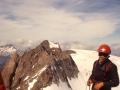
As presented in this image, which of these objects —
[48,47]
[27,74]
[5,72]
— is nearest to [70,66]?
[48,47]

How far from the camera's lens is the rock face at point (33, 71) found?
8256cm

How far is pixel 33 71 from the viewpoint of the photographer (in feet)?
305

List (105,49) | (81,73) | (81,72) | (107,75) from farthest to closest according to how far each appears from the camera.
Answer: (81,72)
(81,73)
(107,75)
(105,49)

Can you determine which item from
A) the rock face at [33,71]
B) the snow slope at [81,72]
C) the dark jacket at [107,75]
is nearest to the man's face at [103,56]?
the dark jacket at [107,75]

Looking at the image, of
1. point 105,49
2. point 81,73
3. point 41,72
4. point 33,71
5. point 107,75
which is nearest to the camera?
point 105,49

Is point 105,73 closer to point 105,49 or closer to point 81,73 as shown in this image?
point 105,49

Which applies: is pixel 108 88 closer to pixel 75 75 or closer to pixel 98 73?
pixel 98 73

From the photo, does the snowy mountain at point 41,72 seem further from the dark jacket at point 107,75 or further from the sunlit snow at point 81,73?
the dark jacket at point 107,75

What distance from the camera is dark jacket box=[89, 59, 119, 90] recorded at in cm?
668

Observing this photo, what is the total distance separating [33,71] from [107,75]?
88.0m

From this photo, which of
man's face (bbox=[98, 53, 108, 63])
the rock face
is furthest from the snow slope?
man's face (bbox=[98, 53, 108, 63])

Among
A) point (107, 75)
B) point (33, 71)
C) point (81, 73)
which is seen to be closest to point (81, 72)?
point (81, 73)

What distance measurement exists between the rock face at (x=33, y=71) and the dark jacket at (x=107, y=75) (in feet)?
242

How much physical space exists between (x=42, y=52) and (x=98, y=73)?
313ft
